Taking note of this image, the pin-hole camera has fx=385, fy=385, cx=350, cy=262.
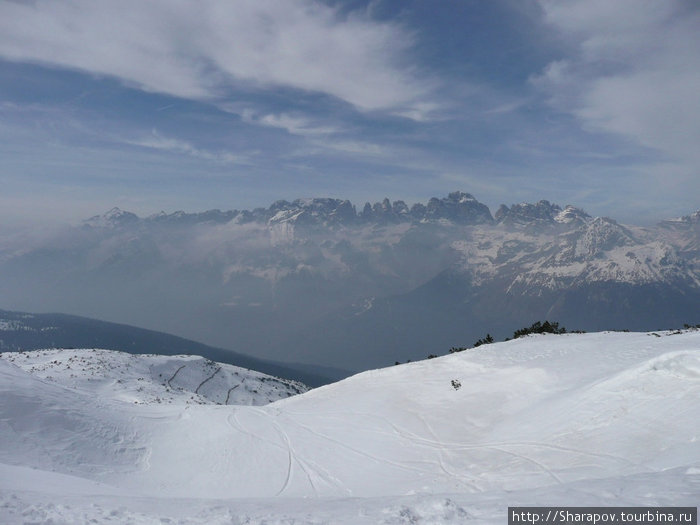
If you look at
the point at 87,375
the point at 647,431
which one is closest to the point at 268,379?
the point at 87,375

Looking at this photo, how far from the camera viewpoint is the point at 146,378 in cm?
7362

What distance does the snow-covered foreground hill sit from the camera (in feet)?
30.8

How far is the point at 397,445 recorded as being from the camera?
18.9 m

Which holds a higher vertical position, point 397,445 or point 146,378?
point 397,445

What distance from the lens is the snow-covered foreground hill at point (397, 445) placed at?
9.39 metres

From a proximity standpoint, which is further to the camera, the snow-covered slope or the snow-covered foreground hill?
the snow-covered slope

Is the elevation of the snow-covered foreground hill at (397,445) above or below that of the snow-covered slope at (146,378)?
above

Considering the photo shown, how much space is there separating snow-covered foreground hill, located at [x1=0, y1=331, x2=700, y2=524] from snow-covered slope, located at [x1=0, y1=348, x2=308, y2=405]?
7817 millimetres

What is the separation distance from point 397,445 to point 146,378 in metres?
69.8

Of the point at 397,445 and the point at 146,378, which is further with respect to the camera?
the point at 146,378

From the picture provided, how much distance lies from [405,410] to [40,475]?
17.0 m

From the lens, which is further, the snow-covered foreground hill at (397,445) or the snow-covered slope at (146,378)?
the snow-covered slope at (146,378)

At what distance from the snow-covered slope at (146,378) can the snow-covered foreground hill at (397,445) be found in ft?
25.6

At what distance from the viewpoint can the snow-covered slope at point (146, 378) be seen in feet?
171
